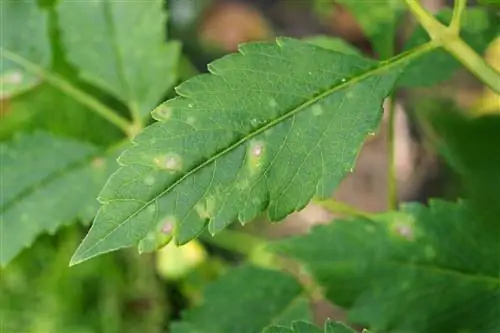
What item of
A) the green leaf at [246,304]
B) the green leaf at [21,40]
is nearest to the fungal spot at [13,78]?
the green leaf at [21,40]

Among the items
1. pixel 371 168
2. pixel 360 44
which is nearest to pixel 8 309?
pixel 371 168

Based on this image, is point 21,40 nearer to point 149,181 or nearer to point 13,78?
point 13,78

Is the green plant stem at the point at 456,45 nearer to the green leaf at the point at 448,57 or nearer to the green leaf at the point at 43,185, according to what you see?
the green leaf at the point at 448,57

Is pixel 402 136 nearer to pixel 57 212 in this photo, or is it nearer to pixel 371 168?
pixel 371 168

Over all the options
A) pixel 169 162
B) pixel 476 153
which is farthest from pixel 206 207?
pixel 476 153

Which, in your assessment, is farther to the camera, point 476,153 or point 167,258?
point 167,258

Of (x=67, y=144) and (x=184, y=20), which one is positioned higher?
(x=184, y=20)

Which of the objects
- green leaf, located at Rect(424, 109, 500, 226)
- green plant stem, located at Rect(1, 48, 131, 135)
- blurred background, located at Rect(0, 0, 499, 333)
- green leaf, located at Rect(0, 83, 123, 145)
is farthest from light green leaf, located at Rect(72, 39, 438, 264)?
green leaf, located at Rect(0, 83, 123, 145)
